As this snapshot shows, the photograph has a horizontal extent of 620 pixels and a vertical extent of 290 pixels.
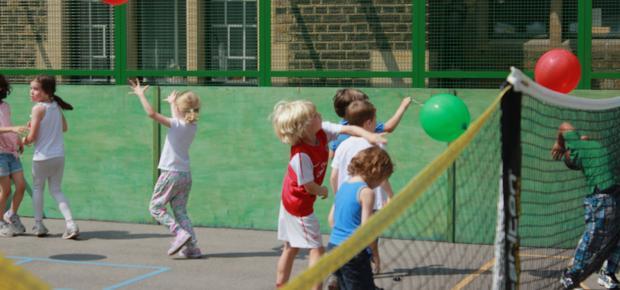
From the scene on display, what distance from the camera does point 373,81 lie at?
422 inches

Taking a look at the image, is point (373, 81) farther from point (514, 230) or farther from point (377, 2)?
point (514, 230)

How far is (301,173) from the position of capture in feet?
21.1

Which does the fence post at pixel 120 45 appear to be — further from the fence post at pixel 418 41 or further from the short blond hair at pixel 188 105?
the fence post at pixel 418 41

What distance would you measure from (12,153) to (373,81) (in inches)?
162

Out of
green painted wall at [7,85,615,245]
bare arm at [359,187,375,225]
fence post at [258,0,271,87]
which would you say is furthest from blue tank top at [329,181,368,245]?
fence post at [258,0,271,87]

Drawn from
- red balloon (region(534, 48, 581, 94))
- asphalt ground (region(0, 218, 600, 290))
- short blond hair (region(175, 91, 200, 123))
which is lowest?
asphalt ground (region(0, 218, 600, 290))

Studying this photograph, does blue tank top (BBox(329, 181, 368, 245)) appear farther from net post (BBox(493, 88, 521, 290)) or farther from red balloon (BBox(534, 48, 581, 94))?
red balloon (BBox(534, 48, 581, 94))

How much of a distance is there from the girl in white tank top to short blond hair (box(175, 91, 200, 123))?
1.84m

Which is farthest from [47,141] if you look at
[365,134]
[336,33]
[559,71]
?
[559,71]

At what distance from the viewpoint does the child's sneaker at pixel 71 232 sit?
1001 centimetres

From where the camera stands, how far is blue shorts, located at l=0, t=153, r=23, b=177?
10.3 metres

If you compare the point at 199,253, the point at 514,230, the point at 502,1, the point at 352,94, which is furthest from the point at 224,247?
the point at 514,230

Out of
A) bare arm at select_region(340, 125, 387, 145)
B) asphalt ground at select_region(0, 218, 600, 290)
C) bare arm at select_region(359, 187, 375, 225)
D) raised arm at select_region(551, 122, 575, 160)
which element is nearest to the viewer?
bare arm at select_region(359, 187, 375, 225)

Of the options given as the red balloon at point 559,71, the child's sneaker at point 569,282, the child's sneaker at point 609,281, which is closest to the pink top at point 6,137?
the red balloon at point 559,71
